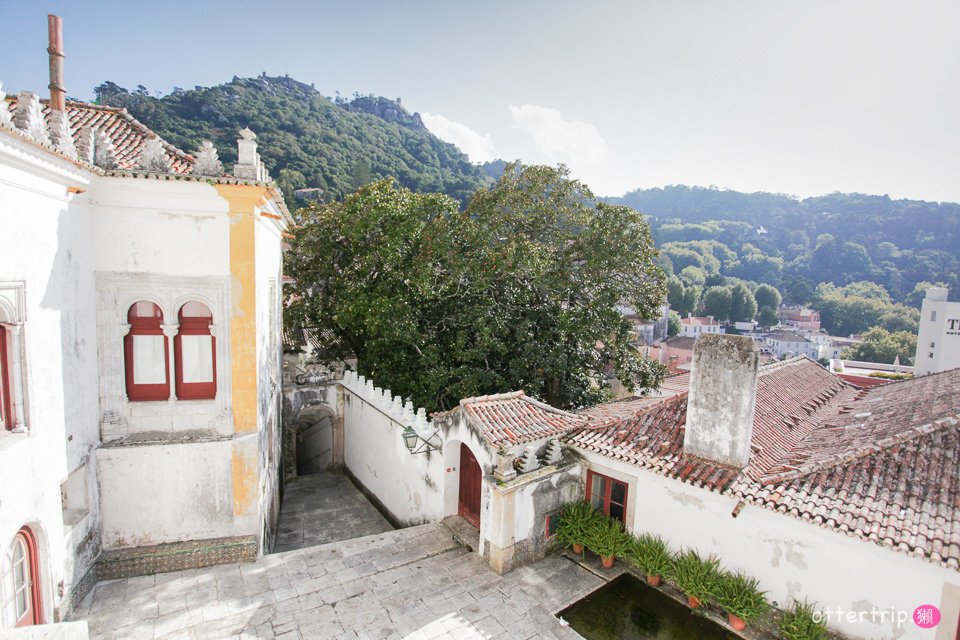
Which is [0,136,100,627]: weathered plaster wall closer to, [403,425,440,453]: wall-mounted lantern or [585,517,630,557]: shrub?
[403,425,440,453]: wall-mounted lantern

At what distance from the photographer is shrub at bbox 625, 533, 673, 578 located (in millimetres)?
9289

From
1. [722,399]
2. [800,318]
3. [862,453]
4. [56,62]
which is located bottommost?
[800,318]

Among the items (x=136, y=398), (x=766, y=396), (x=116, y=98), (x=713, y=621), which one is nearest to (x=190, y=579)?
(x=136, y=398)

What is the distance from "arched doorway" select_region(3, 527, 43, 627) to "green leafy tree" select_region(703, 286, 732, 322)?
100147 millimetres

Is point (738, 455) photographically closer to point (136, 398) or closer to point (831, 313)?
point (136, 398)

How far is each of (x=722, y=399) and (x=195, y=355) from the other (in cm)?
1027

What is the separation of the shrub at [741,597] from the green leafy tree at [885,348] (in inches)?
2731

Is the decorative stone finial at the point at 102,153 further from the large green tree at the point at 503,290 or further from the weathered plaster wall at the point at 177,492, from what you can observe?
the large green tree at the point at 503,290

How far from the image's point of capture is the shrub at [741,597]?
8.10m

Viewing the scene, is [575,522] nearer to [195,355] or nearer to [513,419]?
[513,419]

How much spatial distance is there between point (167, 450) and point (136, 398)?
118cm

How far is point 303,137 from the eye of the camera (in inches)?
2790

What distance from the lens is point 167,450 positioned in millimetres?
9375

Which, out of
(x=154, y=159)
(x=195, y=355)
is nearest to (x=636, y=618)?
(x=195, y=355)
